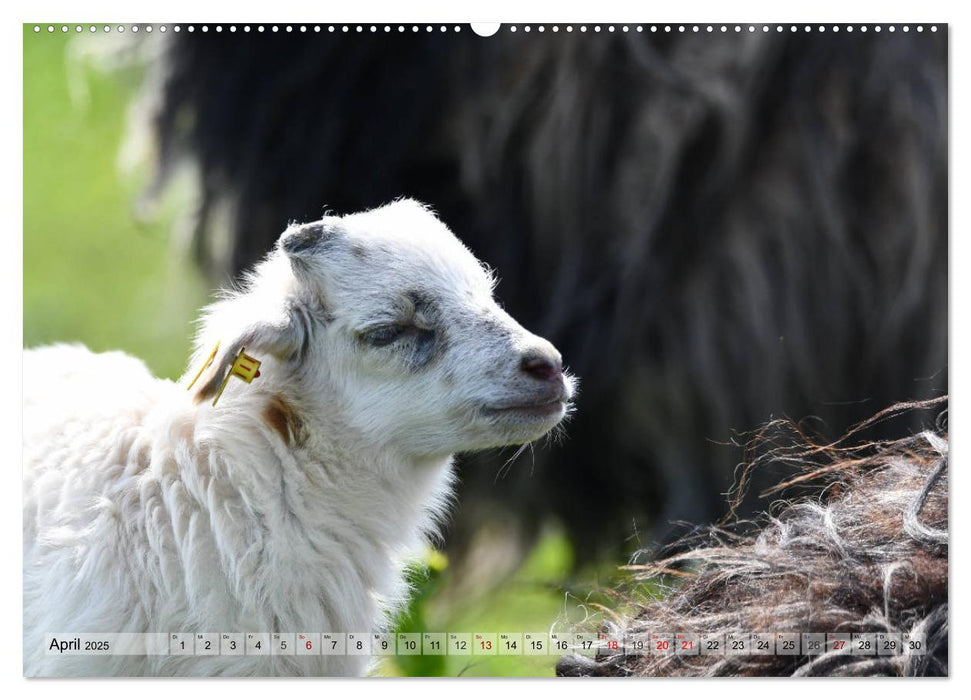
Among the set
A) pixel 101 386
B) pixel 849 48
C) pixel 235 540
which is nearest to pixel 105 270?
pixel 101 386

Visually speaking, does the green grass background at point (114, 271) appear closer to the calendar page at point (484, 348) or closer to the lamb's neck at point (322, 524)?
the calendar page at point (484, 348)

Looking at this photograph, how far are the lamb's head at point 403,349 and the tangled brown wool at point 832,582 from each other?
1.39ft

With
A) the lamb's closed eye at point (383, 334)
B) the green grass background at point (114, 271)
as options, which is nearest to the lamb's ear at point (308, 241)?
the lamb's closed eye at point (383, 334)

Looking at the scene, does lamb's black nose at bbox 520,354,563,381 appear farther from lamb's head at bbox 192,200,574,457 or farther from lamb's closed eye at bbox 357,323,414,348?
lamb's closed eye at bbox 357,323,414,348

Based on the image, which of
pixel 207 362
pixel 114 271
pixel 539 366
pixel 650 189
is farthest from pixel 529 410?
pixel 114 271

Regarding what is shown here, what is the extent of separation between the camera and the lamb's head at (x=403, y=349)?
223cm

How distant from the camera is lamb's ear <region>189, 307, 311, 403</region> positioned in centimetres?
215

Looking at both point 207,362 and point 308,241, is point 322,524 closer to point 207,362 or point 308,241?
point 207,362

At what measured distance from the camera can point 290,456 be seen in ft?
7.44

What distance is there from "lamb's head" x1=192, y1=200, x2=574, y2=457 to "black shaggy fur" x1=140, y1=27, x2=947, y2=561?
132 centimetres

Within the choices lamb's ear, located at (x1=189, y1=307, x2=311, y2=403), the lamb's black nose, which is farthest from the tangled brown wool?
lamb's ear, located at (x1=189, y1=307, x2=311, y2=403)

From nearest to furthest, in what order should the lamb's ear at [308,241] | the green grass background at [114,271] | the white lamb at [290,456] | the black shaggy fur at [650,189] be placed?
1. the white lamb at [290,456]
2. the lamb's ear at [308,241]
3. the green grass background at [114,271]
4. the black shaggy fur at [650,189]

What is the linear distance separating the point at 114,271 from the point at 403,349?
1.84 m

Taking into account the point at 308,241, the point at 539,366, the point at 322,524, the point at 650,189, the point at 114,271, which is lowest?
the point at 322,524
